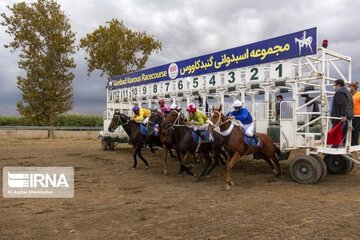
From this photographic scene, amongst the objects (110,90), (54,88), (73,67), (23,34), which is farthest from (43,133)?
(110,90)

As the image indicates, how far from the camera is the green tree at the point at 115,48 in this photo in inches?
1273

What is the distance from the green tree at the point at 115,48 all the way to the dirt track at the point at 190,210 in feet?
73.0

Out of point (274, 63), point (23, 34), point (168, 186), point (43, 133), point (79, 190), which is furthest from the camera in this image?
point (43, 133)

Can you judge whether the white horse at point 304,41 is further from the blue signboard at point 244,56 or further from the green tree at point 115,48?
the green tree at point 115,48

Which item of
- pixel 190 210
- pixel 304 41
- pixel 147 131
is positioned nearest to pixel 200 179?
pixel 147 131

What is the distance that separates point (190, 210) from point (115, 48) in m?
27.1

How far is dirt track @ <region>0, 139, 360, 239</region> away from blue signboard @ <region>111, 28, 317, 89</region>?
12.0 feet

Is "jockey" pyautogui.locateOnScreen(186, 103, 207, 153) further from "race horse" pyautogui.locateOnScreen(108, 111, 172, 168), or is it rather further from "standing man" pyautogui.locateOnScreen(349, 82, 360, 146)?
"standing man" pyautogui.locateOnScreen(349, 82, 360, 146)

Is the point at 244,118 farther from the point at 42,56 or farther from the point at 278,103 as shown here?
the point at 42,56

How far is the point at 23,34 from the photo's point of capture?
27.8 m

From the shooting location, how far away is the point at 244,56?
1195 centimetres

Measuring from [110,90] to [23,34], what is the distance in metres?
10.9

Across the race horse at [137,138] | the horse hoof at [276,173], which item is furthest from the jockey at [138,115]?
the horse hoof at [276,173]

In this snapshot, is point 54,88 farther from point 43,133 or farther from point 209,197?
point 209,197
